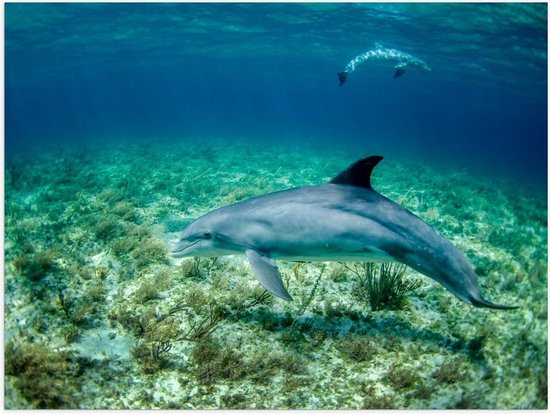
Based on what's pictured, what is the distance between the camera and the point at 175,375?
4.02m

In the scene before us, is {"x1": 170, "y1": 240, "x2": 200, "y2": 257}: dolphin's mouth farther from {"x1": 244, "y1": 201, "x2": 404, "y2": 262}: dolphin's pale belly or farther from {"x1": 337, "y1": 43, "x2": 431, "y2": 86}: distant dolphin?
{"x1": 337, "y1": 43, "x2": 431, "y2": 86}: distant dolphin

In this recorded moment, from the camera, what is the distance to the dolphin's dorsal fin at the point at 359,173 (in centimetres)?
412

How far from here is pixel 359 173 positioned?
4254 mm

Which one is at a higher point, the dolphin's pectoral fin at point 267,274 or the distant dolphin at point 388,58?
the distant dolphin at point 388,58

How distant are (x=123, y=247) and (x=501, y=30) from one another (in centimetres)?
2682

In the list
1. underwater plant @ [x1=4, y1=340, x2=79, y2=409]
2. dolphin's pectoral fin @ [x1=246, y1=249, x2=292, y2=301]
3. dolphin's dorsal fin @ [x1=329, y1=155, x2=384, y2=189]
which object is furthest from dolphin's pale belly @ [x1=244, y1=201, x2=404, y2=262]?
underwater plant @ [x1=4, y1=340, x2=79, y2=409]

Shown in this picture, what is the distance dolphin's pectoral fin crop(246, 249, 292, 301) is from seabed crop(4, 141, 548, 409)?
3.43 feet

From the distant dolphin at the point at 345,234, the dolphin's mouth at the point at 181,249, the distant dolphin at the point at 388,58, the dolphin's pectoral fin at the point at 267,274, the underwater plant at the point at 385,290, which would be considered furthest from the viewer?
the distant dolphin at the point at 388,58

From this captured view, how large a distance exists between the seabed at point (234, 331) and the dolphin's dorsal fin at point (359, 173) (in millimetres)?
1937

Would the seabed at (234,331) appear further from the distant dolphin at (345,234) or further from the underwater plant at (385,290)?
the distant dolphin at (345,234)

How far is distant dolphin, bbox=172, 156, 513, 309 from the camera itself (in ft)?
13.3

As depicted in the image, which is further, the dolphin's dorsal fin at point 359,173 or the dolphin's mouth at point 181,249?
the dolphin's mouth at point 181,249

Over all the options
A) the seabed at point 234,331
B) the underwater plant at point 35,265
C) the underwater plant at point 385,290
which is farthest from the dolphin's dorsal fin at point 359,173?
the underwater plant at point 35,265

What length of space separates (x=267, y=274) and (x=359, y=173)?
5.36 ft
